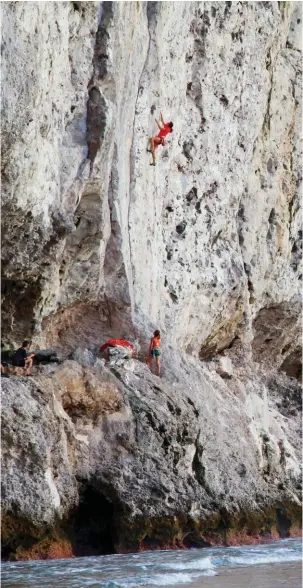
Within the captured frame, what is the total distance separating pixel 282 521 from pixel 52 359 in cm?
544

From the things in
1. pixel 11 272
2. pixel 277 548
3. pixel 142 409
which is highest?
pixel 11 272

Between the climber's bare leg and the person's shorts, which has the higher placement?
the climber's bare leg

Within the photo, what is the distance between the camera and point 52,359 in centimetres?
2020

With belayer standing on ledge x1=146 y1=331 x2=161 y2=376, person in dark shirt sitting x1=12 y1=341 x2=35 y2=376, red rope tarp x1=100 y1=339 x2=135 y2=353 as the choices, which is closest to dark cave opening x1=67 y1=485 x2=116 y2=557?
person in dark shirt sitting x1=12 y1=341 x2=35 y2=376

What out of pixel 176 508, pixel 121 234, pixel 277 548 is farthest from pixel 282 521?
pixel 121 234

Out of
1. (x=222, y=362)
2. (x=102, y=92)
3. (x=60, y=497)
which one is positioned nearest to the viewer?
(x=60, y=497)

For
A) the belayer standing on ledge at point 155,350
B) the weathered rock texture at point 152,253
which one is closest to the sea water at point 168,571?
the weathered rock texture at point 152,253

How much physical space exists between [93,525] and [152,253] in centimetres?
605

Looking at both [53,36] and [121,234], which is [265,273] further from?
[53,36]

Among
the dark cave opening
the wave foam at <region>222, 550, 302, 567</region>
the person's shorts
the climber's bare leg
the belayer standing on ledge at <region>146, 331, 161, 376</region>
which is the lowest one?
the wave foam at <region>222, 550, 302, 567</region>

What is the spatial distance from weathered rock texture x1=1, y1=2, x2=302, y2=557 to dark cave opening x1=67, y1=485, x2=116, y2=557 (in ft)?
0.23

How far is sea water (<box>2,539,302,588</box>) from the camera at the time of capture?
16422 millimetres

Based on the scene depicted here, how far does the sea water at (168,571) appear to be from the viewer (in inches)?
647

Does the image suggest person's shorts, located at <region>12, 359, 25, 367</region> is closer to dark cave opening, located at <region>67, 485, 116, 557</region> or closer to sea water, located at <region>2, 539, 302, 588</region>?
dark cave opening, located at <region>67, 485, 116, 557</region>
